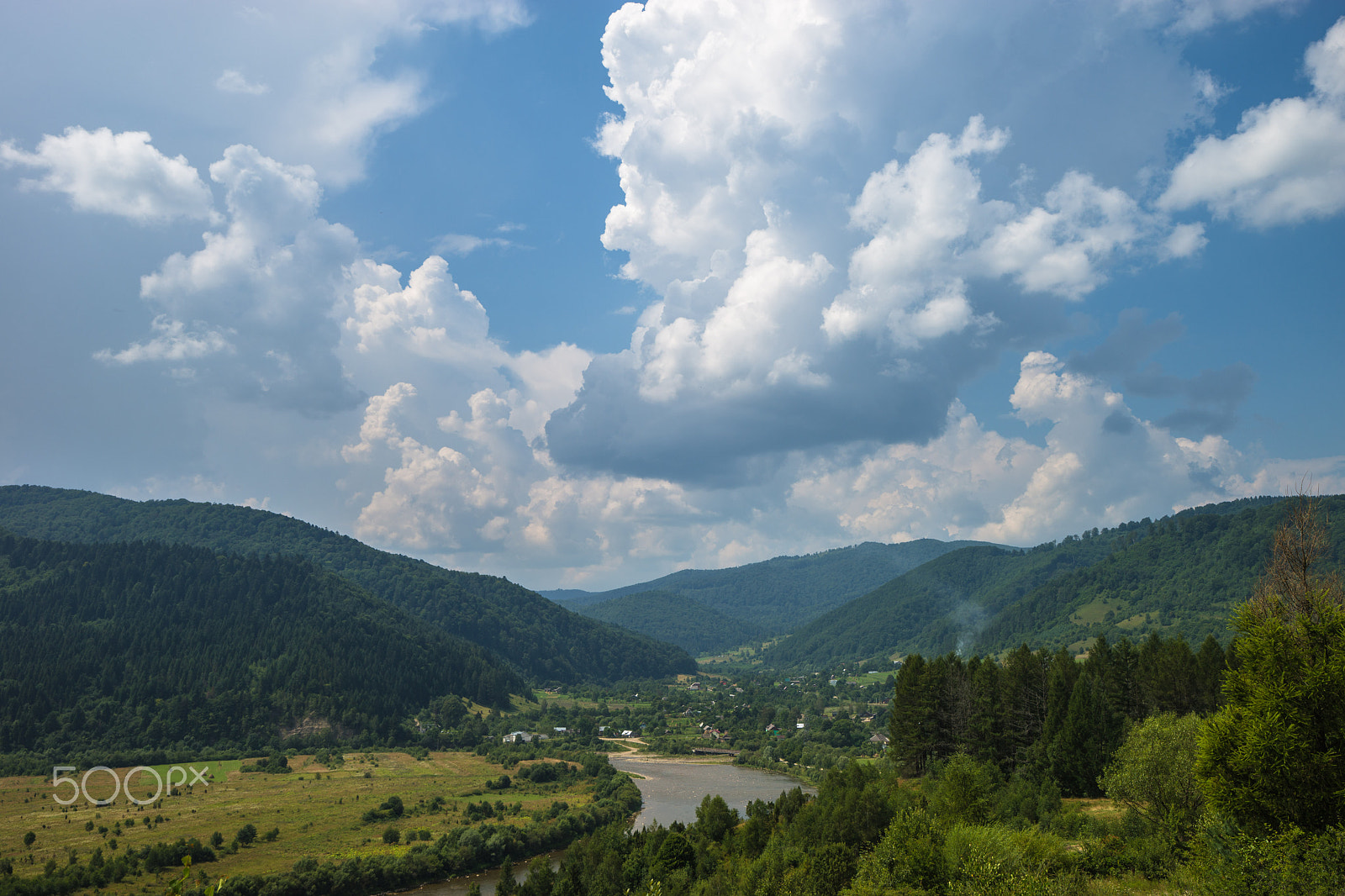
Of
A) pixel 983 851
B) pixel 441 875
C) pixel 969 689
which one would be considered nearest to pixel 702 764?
pixel 441 875

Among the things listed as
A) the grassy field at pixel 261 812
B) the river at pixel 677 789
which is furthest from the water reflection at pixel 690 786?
the grassy field at pixel 261 812

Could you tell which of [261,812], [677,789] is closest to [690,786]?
[677,789]

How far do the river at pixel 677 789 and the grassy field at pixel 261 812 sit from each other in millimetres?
11355

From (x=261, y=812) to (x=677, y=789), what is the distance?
66566mm

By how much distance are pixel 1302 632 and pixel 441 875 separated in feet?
299

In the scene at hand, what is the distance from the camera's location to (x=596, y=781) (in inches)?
5266

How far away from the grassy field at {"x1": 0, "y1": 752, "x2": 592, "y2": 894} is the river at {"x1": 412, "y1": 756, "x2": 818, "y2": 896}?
11355mm

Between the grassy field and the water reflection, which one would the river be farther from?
the grassy field

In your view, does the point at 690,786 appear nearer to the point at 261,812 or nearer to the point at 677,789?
the point at 677,789

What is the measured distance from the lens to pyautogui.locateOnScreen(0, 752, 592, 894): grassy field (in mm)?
85625

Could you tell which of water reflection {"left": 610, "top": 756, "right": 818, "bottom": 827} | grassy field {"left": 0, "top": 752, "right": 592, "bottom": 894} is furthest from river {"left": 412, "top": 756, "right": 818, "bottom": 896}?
grassy field {"left": 0, "top": 752, "right": 592, "bottom": 894}

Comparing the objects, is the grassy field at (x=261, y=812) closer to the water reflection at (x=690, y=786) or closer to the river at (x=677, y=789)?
the river at (x=677, y=789)

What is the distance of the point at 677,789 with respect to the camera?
134 metres

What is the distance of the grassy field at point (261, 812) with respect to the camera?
8562cm
